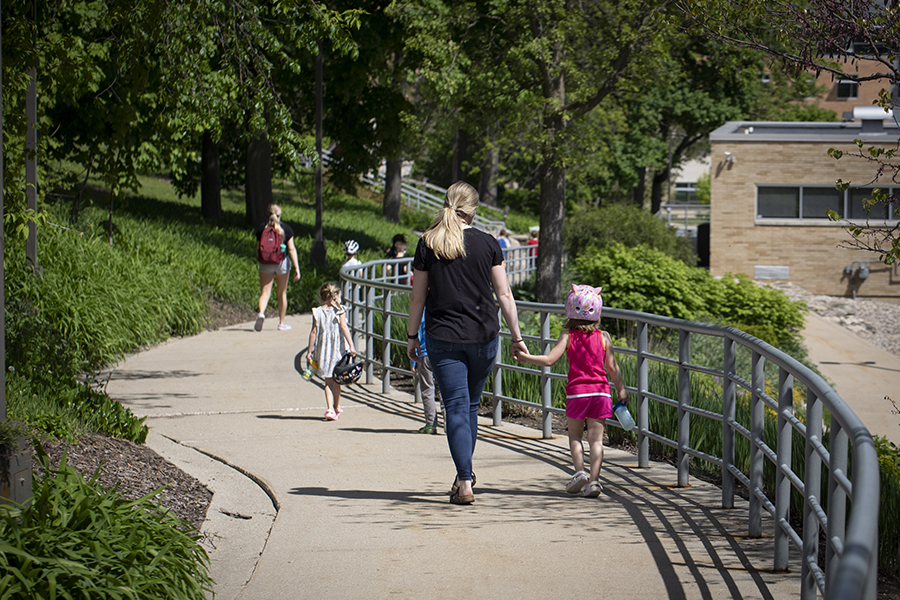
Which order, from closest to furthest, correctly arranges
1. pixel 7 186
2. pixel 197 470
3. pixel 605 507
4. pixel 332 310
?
1. pixel 605 507
2. pixel 197 470
3. pixel 7 186
4. pixel 332 310

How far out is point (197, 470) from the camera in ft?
20.5

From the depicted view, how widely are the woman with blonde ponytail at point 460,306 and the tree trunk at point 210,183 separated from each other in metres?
19.3

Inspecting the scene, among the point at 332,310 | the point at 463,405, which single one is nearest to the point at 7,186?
the point at 332,310

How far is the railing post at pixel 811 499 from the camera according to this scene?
370cm

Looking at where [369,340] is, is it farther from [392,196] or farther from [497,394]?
[392,196]

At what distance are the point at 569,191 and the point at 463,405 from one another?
42.7 m

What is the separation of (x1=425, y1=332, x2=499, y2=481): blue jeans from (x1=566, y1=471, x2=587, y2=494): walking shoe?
2.18 ft

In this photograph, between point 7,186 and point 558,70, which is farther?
point 558,70

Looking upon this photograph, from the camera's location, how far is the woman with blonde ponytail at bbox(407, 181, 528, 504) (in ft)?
17.4

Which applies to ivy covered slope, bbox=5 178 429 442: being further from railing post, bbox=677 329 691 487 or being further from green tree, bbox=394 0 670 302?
green tree, bbox=394 0 670 302

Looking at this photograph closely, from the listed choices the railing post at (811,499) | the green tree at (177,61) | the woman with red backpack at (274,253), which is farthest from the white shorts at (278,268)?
the railing post at (811,499)

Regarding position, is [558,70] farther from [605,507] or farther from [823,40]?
[605,507]

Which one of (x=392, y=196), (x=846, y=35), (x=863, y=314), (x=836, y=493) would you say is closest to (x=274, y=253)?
(x=846, y=35)

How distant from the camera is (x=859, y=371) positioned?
1641cm
